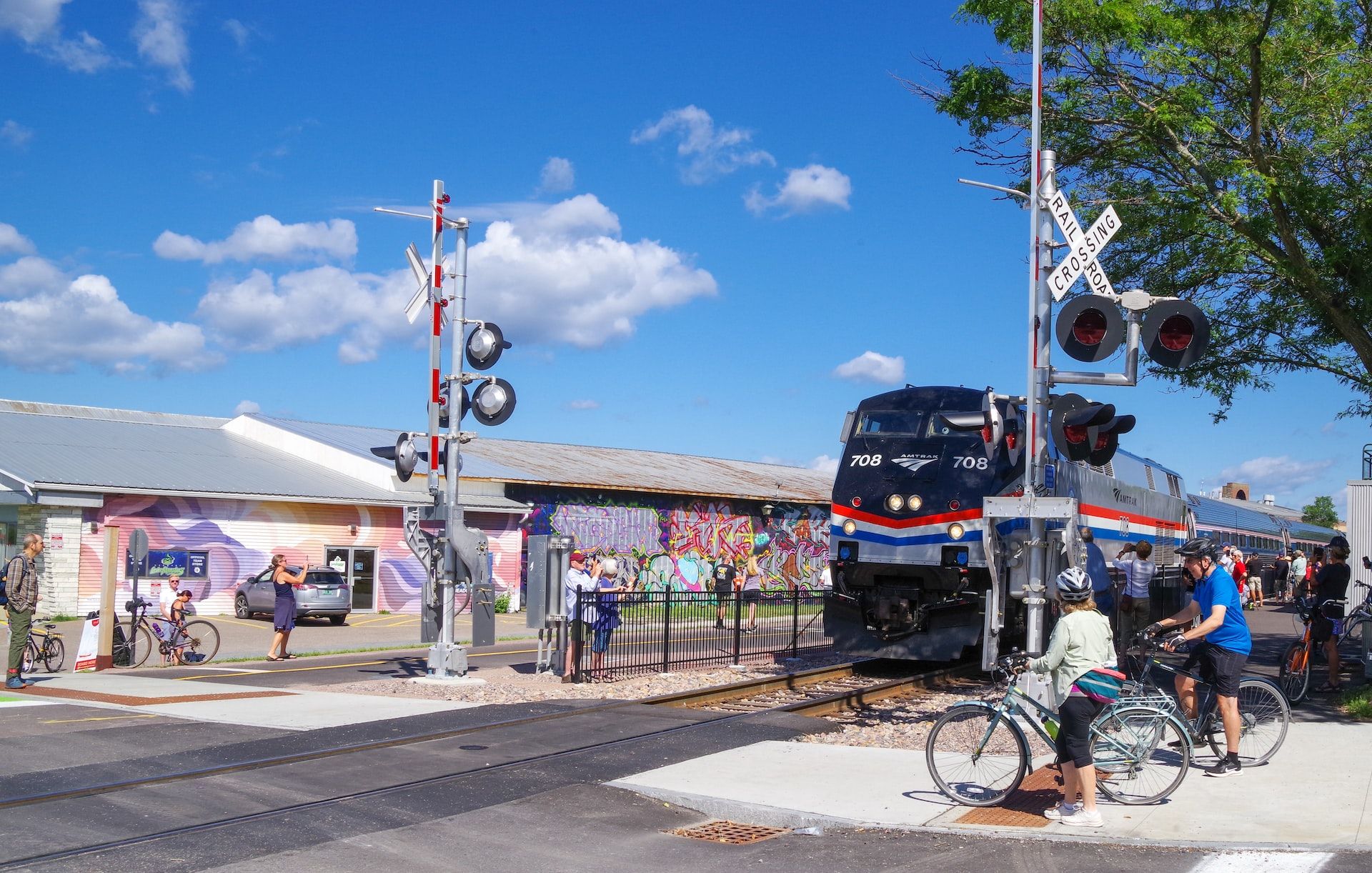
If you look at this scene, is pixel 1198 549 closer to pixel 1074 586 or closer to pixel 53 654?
pixel 1074 586

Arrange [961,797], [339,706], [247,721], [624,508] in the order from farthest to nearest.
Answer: [624,508] → [339,706] → [247,721] → [961,797]

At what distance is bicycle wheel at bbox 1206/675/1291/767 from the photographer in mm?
10000

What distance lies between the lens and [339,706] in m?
13.6

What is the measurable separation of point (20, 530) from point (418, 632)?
9.04 m

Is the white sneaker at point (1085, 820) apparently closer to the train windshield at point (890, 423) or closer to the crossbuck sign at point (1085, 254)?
the crossbuck sign at point (1085, 254)

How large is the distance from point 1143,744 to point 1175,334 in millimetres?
3507

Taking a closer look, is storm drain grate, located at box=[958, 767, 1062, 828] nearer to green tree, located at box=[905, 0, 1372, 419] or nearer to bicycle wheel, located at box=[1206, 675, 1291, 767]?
bicycle wheel, located at box=[1206, 675, 1291, 767]

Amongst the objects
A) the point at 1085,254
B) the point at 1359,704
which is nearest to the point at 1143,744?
the point at 1085,254

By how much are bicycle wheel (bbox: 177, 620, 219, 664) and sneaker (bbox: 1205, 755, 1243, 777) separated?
1568 cm

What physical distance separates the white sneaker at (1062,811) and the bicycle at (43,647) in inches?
562

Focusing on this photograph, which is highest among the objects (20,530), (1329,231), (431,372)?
(1329,231)

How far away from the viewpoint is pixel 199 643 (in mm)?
20484

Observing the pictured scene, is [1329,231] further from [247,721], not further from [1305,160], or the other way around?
[247,721]

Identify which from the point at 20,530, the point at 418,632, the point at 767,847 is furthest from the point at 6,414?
the point at 767,847
